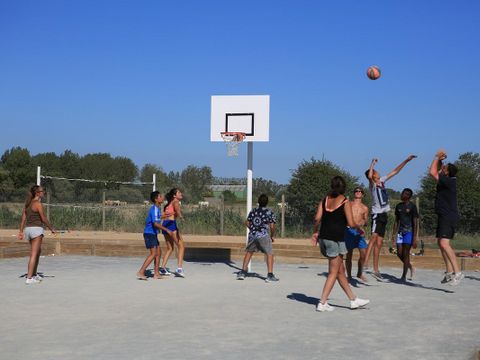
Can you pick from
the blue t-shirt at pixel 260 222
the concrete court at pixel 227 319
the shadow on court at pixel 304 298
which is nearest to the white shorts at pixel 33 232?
the concrete court at pixel 227 319

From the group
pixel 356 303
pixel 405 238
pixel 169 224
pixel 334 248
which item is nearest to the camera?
pixel 334 248

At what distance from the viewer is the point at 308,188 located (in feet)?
96.4

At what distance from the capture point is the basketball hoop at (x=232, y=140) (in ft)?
51.5

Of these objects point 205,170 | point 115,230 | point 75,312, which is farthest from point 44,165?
point 75,312

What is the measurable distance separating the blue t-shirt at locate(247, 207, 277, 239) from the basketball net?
265cm

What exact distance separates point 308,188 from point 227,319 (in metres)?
20.6

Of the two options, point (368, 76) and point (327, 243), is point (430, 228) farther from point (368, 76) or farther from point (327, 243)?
point (327, 243)

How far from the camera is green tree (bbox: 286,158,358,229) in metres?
28.7

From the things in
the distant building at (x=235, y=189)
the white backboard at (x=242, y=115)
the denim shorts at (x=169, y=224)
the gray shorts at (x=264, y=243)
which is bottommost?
the gray shorts at (x=264, y=243)

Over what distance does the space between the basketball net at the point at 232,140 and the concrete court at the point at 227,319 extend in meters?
3.18

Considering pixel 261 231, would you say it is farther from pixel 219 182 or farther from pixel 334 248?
pixel 219 182

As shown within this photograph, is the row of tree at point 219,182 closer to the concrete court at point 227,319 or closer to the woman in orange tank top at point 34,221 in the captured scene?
the concrete court at point 227,319

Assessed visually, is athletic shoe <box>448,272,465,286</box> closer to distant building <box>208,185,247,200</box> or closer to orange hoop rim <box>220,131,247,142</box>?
orange hoop rim <box>220,131,247,142</box>

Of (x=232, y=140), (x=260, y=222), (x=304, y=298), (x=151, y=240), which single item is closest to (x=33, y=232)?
(x=151, y=240)
